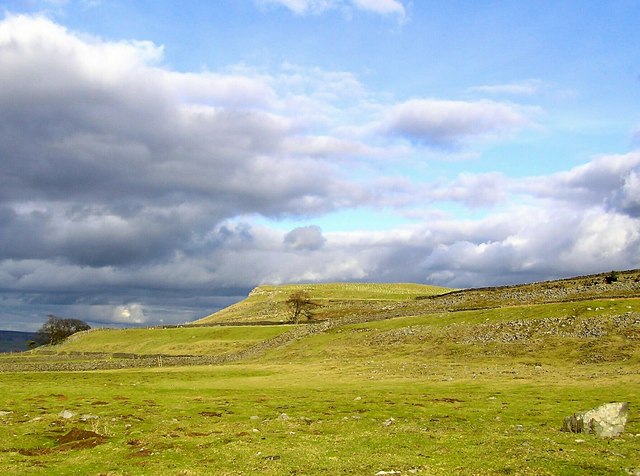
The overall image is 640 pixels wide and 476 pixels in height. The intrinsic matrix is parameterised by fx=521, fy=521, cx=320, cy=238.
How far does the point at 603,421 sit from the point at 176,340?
13899cm

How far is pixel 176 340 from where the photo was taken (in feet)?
501

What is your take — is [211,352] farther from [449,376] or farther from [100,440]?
[100,440]

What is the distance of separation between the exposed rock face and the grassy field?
1.01 meters

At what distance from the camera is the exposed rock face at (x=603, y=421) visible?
89.3ft

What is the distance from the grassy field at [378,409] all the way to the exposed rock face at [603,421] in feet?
3.30

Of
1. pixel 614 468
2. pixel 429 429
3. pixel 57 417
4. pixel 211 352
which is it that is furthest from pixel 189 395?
pixel 211 352

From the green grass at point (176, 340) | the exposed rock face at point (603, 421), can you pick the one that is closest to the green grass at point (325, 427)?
the exposed rock face at point (603, 421)

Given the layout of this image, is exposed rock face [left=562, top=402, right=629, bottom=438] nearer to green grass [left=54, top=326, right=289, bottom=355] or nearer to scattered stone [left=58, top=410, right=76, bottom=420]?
scattered stone [left=58, top=410, right=76, bottom=420]

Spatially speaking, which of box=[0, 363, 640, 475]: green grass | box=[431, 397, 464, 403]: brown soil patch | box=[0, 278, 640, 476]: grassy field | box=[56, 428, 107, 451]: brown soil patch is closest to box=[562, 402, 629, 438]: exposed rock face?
box=[0, 363, 640, 475]: green grass

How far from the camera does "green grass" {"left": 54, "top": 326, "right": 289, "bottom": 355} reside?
133875mm

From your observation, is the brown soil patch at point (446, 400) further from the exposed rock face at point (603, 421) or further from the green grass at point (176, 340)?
the green grass at point (176, 340)

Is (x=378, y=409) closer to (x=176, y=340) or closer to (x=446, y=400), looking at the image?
(x=446, y=400)

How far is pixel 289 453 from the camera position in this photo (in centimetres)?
2486

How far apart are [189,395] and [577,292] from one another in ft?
346
